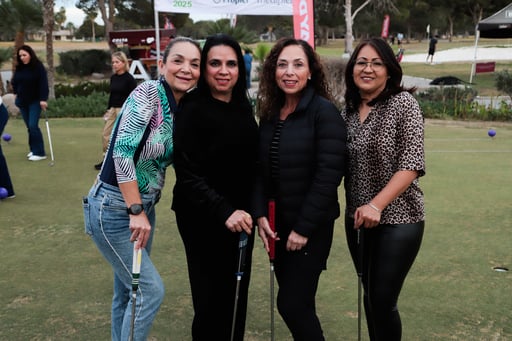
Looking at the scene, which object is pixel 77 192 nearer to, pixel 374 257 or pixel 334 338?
pixel 334 338

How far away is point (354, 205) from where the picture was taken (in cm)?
298

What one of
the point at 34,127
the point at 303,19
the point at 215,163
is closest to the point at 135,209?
the point at 215,163

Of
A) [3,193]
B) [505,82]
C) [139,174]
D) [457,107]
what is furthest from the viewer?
[505,82]

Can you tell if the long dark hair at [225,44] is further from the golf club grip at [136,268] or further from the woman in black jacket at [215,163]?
the golf club grip at [136,268]

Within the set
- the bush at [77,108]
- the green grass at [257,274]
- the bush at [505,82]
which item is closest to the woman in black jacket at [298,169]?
Result: the green grass at [257,274]

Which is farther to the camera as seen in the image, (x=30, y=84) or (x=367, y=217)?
(x=30, y=84)

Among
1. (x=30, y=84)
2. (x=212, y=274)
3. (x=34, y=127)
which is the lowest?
(x=212, y=274)

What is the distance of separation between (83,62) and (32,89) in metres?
27.4

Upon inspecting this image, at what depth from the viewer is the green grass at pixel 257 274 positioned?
12.3 feet


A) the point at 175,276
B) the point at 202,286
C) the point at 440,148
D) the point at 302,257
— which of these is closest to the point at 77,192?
the point at 175,276

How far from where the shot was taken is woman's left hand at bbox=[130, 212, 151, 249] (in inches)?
105

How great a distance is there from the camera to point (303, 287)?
2889 millimetres

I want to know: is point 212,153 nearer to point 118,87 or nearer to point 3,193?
point 3,193

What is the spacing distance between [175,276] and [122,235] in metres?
1.90
